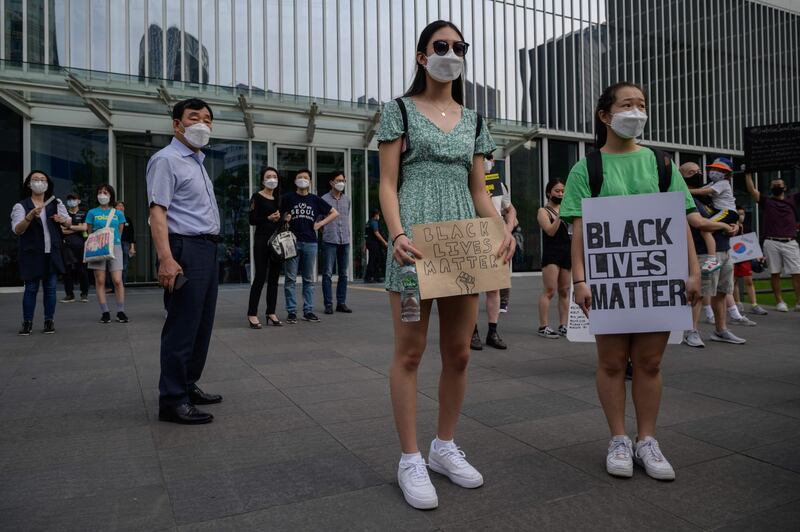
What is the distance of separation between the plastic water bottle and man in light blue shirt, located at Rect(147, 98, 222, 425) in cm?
184

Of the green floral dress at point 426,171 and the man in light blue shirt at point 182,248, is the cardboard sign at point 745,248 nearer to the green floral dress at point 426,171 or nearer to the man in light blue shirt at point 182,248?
the green floral dress at point 426,171

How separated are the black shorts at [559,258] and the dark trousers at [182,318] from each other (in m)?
4.21

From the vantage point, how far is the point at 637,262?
2.97 meters

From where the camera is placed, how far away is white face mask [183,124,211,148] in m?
4.05

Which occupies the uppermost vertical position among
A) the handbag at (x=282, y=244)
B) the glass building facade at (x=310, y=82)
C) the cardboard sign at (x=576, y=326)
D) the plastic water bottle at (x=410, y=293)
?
the glass building facade at (x=310, y=82)

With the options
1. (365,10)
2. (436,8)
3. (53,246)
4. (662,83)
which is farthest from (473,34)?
(53,246)

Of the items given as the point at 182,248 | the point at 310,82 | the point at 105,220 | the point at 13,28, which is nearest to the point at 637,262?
the point at 182,248

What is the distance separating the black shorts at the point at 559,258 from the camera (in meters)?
6.90

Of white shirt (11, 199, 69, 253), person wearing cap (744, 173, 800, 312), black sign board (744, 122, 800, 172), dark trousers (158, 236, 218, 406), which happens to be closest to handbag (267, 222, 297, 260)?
white shirt (11, 199, 69, 253)

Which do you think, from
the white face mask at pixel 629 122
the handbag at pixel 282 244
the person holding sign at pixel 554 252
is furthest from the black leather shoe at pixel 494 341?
the white face mask at pixel 629 122

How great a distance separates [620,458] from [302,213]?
6590 millimetres

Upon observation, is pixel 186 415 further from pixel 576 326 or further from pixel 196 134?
pixel 576 326

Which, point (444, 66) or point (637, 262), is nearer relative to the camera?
point (444, 66)

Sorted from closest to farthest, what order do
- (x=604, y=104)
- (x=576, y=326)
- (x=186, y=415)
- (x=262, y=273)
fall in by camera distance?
(x=604, y=104)
(x=186, y=415)
(x=576, y=326)
(x=262, y=273)
